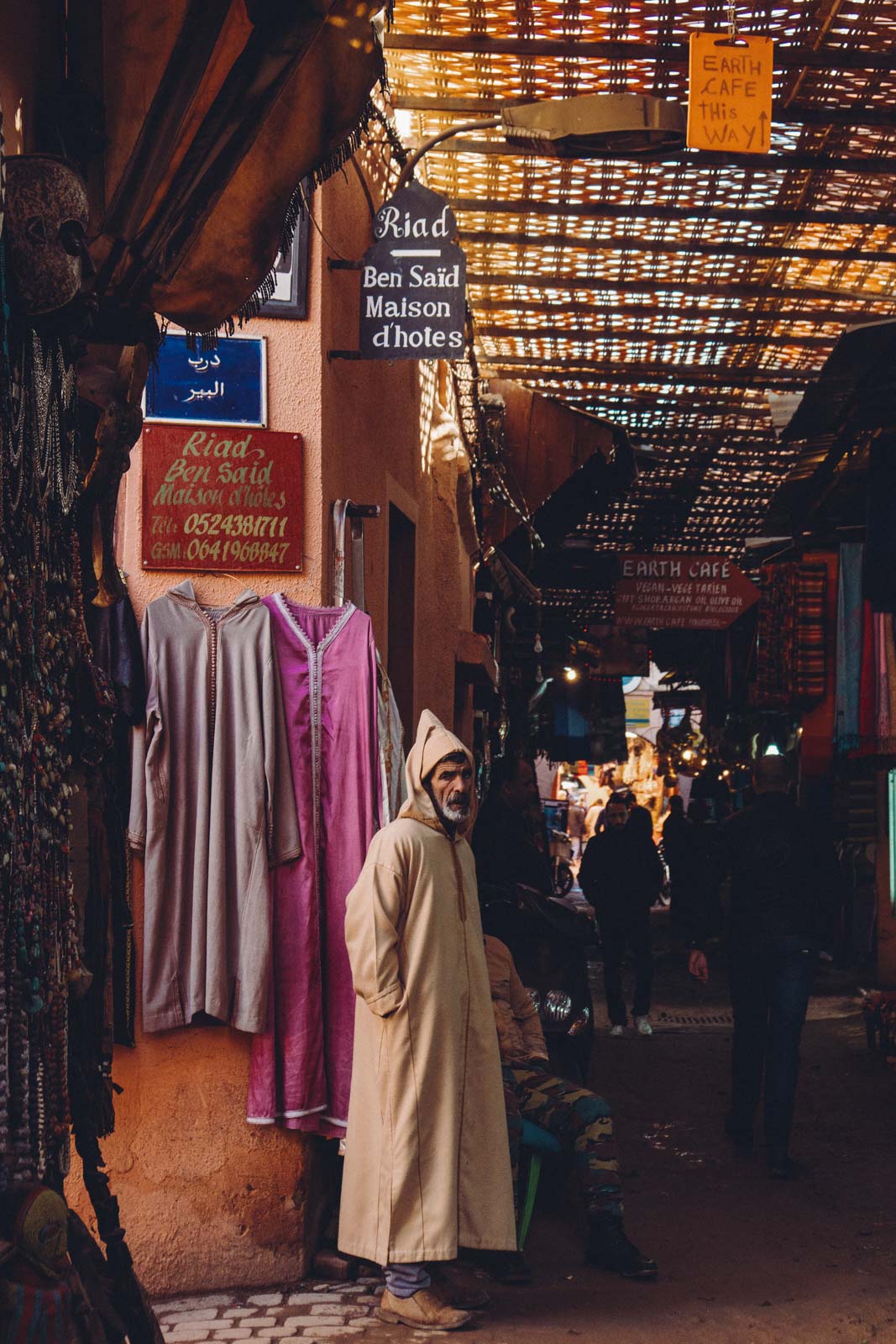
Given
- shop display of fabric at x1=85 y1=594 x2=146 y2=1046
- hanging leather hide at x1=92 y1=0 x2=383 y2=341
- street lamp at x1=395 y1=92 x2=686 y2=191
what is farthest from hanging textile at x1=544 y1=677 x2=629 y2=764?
hanging leather hide at x1=92 y1=0 x2=383 y2=341

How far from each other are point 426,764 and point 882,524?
130 inches

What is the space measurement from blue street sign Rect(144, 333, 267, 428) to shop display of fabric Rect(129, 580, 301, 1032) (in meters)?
0.69

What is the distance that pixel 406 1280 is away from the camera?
499 centimetres

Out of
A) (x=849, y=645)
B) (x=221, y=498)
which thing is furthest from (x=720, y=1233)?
(x=849, y=645)

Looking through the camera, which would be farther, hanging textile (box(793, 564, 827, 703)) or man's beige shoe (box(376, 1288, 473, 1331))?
hanging textile (box(793, 564, 827, 703))

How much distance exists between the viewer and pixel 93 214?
306cm

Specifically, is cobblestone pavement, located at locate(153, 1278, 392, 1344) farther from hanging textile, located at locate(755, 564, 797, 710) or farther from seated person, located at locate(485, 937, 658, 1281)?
hanging textile, located at locate(755, 564, 797, 710)

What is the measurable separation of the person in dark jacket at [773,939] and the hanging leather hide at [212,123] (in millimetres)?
5054

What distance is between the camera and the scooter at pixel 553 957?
25.2 feet

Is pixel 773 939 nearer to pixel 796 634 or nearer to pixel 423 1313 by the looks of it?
pixel 423 1313

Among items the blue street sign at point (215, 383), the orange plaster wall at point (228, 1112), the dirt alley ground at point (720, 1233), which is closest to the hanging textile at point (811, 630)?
the dirt alley ground at point (720, 1233)

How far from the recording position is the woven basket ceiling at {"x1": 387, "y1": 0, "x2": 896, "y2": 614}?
559 centimetres

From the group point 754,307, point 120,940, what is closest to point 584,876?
point 754,307

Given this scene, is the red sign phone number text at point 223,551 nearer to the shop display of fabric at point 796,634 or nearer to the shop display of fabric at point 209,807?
the shop display of fabric at point 209,807
